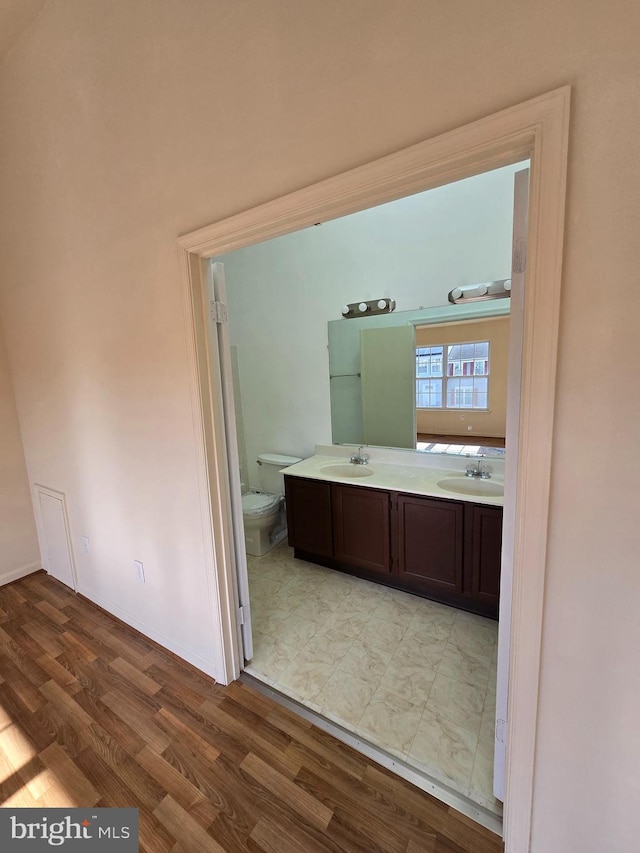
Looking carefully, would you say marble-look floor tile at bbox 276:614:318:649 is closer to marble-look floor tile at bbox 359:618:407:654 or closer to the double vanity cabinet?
marble-look floor tile at bbox 359:618:407:654

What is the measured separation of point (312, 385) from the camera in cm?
310

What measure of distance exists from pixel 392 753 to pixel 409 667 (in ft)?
1.53

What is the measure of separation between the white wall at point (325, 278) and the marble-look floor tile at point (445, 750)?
78.3 inches

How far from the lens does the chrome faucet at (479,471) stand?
92.4 inches

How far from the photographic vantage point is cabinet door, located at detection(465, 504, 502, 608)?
6.59 ft

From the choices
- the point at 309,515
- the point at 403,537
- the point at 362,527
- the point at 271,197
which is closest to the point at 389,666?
the point at 403,537

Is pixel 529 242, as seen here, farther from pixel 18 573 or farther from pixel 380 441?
pixel 18 573

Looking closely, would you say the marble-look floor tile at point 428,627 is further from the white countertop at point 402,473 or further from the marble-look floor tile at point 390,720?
the white countertop at point 402,473

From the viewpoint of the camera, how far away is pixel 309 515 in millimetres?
2742

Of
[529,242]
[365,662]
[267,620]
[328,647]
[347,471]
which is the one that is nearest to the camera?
[529,242]

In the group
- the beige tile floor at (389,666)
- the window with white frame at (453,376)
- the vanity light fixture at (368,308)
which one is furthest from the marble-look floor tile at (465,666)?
the vanity light fixture at (368,308)

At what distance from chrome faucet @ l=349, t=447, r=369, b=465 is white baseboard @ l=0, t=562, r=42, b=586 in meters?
2.79

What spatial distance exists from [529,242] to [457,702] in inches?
76.3

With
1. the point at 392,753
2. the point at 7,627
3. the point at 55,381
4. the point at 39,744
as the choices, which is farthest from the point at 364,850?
the point at 55,381
